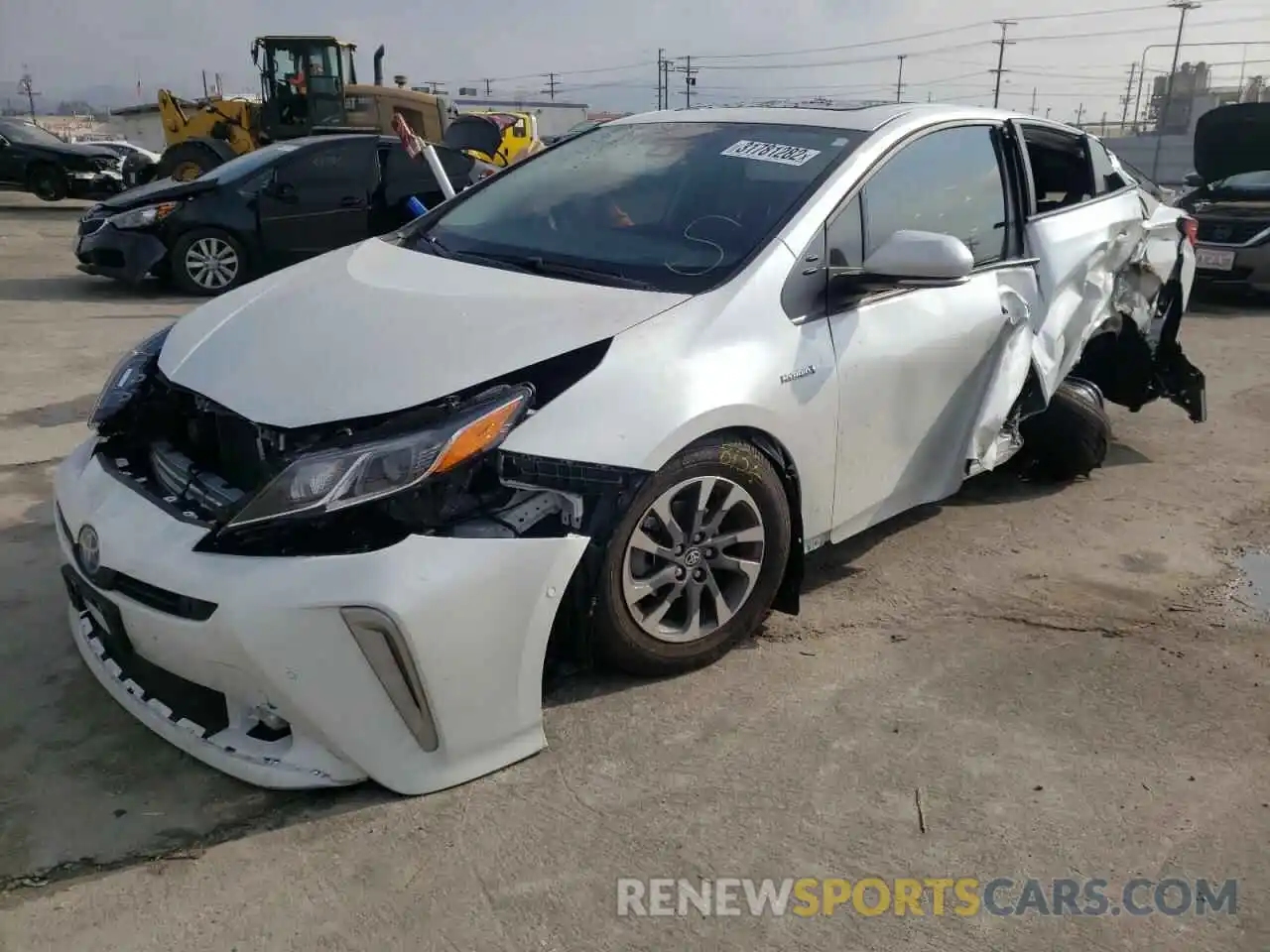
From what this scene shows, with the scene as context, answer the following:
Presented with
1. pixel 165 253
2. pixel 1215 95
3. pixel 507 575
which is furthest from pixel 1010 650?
pixel 1215 95

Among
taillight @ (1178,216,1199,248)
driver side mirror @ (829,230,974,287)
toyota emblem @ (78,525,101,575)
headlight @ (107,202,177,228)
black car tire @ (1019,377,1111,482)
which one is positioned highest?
driver side mirror @ (829,230,974,287)

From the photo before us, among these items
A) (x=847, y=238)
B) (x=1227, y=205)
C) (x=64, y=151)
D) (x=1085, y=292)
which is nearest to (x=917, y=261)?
(x=847, y=238)

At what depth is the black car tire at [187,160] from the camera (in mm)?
15523

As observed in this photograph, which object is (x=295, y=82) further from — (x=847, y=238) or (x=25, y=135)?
(x=847, y=238)

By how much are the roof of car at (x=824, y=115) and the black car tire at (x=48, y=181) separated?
1701 cm

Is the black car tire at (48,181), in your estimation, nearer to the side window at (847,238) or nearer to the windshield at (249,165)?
the windshield at (249,165)

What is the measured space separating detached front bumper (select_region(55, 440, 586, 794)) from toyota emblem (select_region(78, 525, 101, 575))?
0.03 meters

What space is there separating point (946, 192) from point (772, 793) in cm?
230

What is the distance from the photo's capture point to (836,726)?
2.89m

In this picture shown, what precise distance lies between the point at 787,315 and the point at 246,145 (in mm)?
17095

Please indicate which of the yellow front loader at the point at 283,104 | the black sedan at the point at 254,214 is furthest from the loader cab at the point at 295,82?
the black sedan at the point at 254,214

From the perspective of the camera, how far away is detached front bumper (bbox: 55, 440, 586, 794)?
228 cm

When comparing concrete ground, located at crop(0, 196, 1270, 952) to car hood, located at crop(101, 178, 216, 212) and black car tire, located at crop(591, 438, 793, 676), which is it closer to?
black car tire, located at crop(591, 438, 793, 676)

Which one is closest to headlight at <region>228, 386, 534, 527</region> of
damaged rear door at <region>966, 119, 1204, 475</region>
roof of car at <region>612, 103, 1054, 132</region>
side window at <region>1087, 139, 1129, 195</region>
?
roof of car at <region>612, 103, 1054, 132</region>
